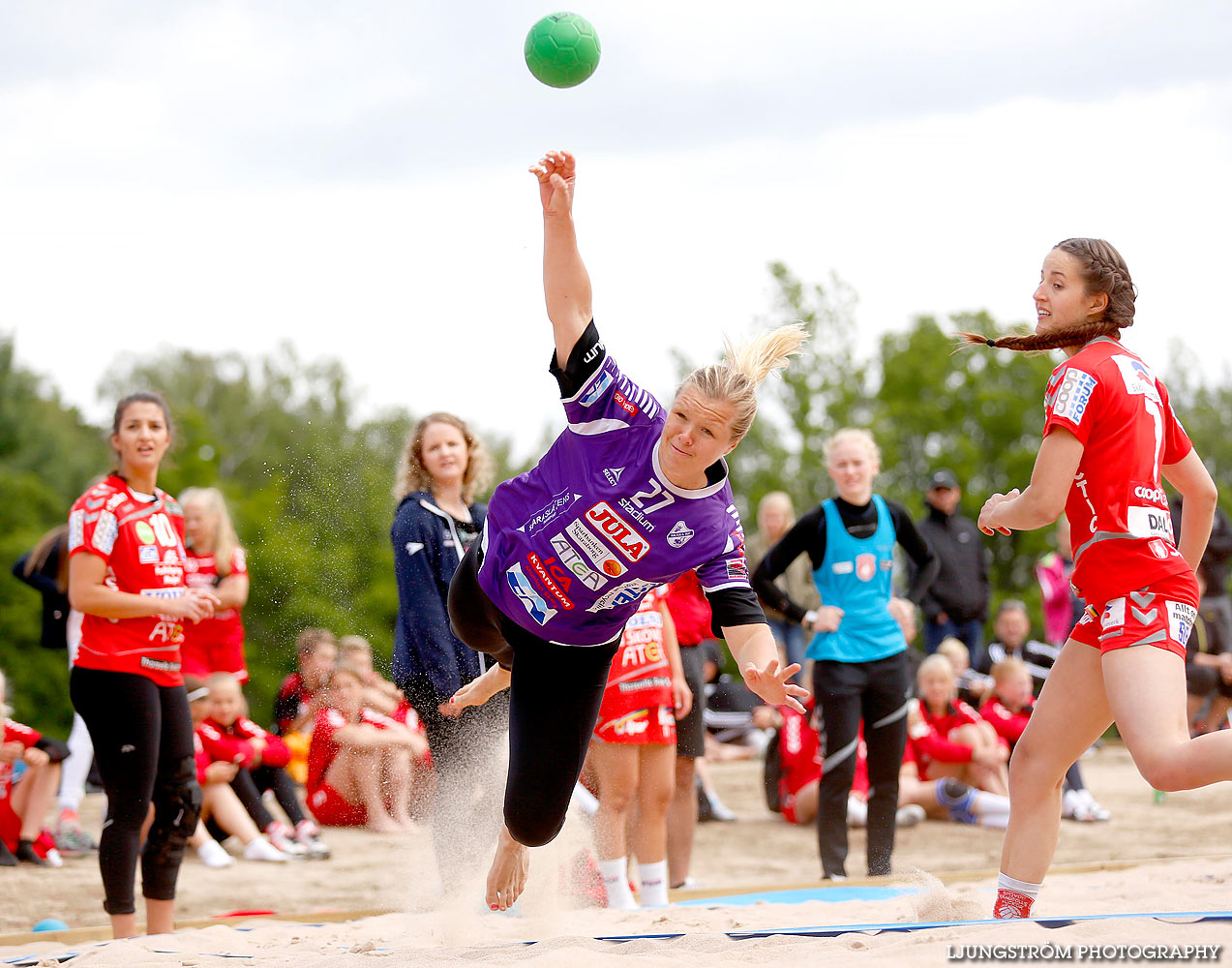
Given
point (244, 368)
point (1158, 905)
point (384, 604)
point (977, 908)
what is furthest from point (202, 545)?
point (244, 368)

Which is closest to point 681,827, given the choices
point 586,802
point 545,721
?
point 586,802

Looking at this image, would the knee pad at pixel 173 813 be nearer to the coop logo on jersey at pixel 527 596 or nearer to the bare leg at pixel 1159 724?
the coop logo on jersey at pixel 527 596

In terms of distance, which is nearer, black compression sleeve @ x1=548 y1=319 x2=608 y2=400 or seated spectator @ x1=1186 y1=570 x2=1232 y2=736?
black compression sleeve @ x1=548 y1=319 x2=608 y2=400

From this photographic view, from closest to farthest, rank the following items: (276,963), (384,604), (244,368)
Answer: (276,963), (384,604), (244,368)

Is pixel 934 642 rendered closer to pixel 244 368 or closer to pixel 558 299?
pixel 558 299

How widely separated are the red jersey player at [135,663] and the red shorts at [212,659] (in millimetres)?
2953

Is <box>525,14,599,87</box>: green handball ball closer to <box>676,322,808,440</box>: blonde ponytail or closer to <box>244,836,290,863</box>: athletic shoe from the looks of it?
<box>676,322,808,440</box>: blonde ponytail

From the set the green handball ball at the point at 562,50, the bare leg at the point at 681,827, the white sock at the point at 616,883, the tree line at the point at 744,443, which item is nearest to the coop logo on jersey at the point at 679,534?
the green handball ball at the point at 562,50

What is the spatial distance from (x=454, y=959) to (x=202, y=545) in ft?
14.7

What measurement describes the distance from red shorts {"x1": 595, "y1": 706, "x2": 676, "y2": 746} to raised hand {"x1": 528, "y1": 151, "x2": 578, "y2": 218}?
2.53 metres

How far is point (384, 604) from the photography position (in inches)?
1236

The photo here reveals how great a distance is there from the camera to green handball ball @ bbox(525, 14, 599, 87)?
4254 mm

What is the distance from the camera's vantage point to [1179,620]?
3.48 m

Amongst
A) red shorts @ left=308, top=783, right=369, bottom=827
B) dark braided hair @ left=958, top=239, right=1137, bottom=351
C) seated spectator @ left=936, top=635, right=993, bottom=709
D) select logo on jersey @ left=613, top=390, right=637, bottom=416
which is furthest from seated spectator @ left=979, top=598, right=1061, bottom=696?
select logo on jersey @ left=613, top=390, right=637, bottom=416
